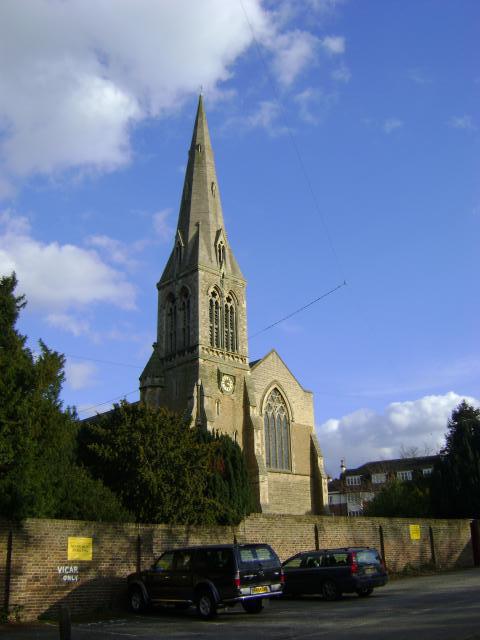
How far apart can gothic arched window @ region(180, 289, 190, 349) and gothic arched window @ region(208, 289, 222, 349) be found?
155cm

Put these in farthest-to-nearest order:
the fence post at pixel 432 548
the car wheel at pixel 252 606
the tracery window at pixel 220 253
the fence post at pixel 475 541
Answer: the tracery window at pixel 220 253 < the fence post at pixel 475 541 < the fence post at pixel 432 548 < the car wheel at pixel 252 606

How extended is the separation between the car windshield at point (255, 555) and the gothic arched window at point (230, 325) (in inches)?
1150

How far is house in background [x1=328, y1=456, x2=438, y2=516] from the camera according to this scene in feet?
254

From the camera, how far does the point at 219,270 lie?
46781 mm

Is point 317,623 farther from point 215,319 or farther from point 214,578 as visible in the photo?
point 215,319

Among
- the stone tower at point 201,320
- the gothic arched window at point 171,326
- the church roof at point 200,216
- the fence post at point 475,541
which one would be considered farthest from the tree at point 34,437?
the church roof at point 200,216

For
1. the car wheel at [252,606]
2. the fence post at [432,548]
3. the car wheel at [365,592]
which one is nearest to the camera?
the car wheel at [252,606]

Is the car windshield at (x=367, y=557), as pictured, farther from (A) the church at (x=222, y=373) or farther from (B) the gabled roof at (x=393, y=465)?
(B) the gabled roof at (x=393, y=465)

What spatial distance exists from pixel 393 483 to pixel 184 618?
26.4 metres

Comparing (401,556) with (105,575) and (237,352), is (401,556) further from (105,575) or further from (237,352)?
(237,352)

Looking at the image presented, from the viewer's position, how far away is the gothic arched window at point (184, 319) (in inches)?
1745

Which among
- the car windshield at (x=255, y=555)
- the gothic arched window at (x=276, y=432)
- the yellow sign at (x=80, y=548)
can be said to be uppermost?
the gothic arched window at (x=276, y=432)

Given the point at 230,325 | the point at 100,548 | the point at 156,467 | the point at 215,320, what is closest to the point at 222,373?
the point at 215,320

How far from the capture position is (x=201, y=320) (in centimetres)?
4359
